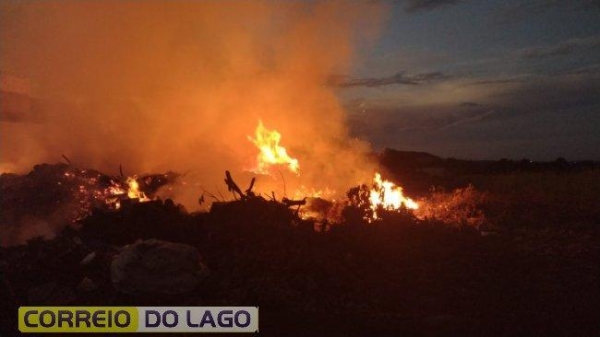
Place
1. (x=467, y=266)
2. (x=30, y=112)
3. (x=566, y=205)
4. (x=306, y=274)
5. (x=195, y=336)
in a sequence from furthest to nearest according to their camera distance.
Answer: (x=30, y=112)
(x=566, y=205)
(x=467, y=266)
(x=306, y=274)
(x=195, y=336)

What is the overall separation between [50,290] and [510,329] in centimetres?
586

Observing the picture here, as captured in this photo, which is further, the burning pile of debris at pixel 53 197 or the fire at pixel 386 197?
the fire at pixel 386 197

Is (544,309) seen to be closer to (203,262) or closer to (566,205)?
(203,262)

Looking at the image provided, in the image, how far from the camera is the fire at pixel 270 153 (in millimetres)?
12258

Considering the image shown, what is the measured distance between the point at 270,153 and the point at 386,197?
2.90 metres

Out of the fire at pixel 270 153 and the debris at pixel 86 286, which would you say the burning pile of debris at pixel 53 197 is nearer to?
the debris at pixel 86 286

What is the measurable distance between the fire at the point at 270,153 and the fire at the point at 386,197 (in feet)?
6.56

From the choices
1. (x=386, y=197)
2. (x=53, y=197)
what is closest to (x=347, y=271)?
(x=386, y=197)

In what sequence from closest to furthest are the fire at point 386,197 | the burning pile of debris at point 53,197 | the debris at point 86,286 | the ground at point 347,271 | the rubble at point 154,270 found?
the ground at point 347,271
the rubble at point 154,270
the debris at point 86,286
the burning pile of debris at point 53,197
the fire at point 386,197

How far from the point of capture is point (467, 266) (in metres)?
8.48

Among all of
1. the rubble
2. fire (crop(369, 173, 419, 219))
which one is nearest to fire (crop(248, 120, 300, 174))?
Answer: fire (crop(369, 173, 419, 219))

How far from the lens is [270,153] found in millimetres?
12359

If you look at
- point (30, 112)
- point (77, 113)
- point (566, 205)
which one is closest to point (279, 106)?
point (77, 113)

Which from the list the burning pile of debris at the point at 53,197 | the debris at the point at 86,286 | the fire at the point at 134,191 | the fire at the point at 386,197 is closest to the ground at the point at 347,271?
the debris at the point at 86,286
